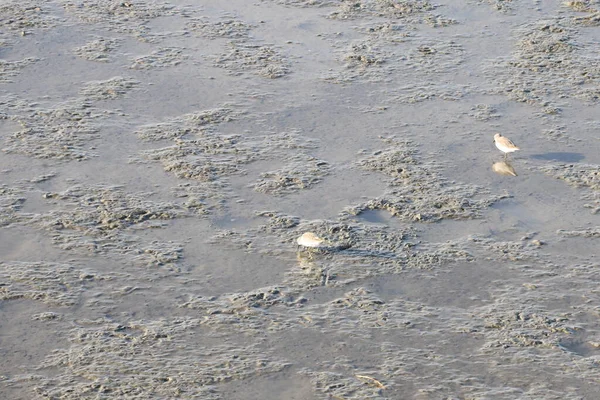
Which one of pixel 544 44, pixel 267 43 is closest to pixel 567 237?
pixel 544 44

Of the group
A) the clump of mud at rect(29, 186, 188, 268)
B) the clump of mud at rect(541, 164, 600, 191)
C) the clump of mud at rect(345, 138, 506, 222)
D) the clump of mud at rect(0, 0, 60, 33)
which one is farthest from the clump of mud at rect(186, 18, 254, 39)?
the clump of mud at rect(541, 164, 600, 191)

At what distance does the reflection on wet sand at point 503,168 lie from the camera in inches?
275

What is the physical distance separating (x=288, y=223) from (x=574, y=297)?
180 cm

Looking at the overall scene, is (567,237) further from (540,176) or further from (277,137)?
(277,137)

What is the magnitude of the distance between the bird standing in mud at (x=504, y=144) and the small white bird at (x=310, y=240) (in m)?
1.63

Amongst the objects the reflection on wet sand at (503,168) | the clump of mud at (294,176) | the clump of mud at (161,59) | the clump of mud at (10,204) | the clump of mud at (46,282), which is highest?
the clump of mud at (161,59)

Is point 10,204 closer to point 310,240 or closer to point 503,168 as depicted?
point 310,240

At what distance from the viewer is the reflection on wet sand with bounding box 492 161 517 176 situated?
6.98 metres

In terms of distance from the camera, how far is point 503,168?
23.0 feet

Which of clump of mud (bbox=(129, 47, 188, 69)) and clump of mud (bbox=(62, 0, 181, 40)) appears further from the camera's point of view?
clump of mud (bbox=(62, 0, 181, 40))

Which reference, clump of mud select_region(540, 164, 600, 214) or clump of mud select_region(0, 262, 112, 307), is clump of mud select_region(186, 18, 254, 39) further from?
clump of mud select_region(0, 262, 112, 307)

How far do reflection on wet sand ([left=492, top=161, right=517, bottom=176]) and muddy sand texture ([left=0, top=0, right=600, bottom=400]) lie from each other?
0.02 m

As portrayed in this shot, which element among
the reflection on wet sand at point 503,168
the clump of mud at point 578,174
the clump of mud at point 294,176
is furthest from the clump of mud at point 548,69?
the clump of mud at point 294,176

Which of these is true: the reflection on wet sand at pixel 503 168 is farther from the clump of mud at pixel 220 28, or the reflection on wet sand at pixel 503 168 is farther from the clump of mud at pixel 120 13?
the clump of mud at pixel 120 13
